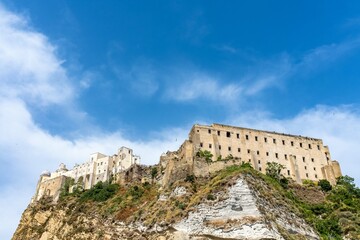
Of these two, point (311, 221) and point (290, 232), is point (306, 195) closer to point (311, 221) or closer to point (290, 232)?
point (311, 221)

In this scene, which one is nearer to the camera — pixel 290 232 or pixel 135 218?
pixel 290 232

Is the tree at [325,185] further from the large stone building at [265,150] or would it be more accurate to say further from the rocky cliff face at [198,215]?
the rocky cliff face at [198,215]

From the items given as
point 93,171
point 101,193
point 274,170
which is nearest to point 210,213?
point 274,170

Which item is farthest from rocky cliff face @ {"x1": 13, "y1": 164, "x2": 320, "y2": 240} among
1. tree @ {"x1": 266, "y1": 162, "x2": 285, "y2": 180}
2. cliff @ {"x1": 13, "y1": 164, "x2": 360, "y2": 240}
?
tree @ {"x1": 266, "y1": 162, "x2": 285, "y2": 180}

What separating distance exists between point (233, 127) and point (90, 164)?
3651 centimetres

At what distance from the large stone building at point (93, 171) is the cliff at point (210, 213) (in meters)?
17.7

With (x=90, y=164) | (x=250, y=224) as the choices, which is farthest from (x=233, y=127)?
(x=90, y=164)

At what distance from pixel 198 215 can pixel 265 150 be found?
26887mm

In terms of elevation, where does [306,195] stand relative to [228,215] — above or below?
above

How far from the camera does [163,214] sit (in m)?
54.1

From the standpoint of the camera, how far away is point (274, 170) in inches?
2753

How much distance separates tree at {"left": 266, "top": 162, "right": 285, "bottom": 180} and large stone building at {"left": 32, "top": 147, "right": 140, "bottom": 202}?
3244 centimetres

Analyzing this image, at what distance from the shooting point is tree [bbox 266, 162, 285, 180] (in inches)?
2734

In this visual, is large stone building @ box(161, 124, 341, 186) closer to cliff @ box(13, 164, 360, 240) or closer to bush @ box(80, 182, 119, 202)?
cliff @ box(13, 164, 360, 240)
